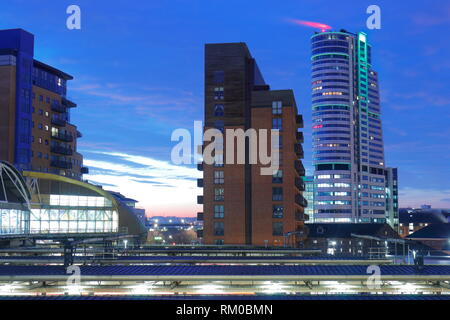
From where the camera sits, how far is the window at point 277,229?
108000 millimetres

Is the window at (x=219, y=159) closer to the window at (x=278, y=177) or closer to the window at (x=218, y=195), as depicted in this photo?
the window at (x=218, y=195)

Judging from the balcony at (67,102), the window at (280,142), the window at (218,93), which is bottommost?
the window at (280,142)

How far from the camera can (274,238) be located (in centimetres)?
10812

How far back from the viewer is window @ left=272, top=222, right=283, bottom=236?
10800cm

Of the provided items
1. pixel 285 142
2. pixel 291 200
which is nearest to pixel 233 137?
pixel 285 142

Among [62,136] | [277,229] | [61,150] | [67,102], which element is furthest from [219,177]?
[67,102]

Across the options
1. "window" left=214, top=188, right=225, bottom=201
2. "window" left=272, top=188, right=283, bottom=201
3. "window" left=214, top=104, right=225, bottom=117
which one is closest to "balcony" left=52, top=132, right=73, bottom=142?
"window" left=214, top=104, right=225, bottom=117

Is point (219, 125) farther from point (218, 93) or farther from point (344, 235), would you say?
point (344, 235)

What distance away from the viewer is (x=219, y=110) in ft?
365

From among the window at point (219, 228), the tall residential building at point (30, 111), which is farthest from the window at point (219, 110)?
the tall residential building at point (30, 111)

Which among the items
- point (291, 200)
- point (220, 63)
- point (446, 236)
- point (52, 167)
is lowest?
point (446, 236)

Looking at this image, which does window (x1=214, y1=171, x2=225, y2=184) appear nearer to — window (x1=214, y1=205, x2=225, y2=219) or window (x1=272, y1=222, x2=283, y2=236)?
window (x1=214, y1=205, x2=225, y2=219)
